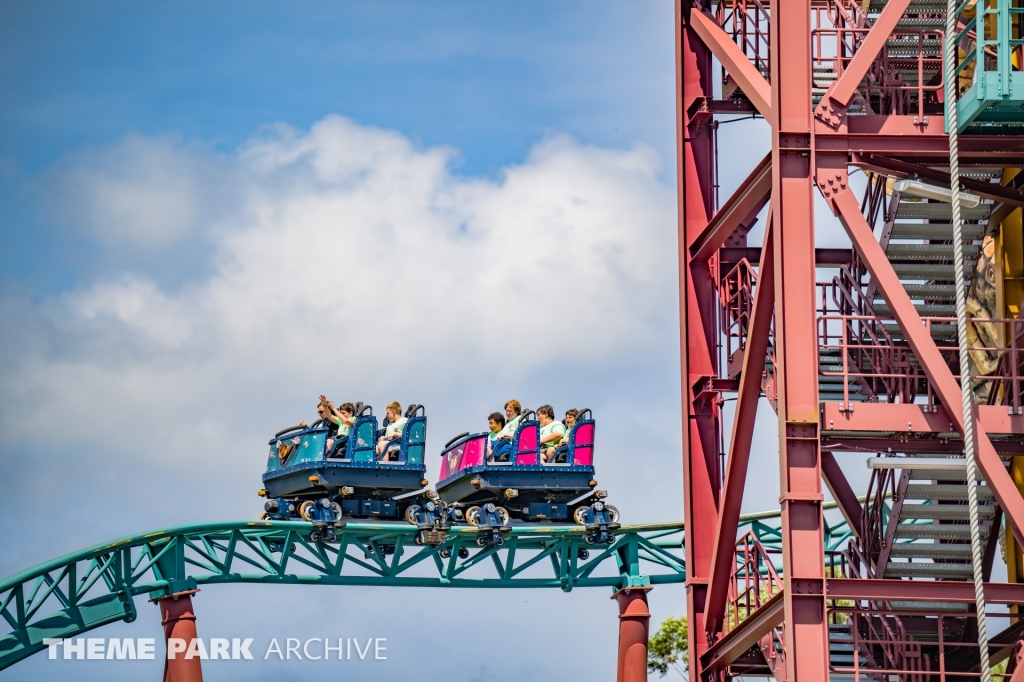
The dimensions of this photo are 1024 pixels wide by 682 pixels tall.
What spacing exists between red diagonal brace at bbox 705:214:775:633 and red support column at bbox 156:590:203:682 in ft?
58.6

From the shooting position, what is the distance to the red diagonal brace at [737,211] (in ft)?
58.1

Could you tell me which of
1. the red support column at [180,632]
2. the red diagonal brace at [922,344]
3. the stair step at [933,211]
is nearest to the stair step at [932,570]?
the red diagonal brace at [922,344]

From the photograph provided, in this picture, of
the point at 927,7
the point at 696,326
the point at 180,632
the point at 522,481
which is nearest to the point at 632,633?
the point at 522,481

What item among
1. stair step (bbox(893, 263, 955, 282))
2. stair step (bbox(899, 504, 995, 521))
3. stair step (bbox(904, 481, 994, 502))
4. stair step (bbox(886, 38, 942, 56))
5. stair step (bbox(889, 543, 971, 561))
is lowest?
stair step (bbox(889, 543, 971, 561))

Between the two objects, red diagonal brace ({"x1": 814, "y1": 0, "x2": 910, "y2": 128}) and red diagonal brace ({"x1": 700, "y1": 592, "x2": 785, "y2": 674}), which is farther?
red diagonal brace ({"x1": 700, "y1": 592, "x2": 785, "y2": 674})

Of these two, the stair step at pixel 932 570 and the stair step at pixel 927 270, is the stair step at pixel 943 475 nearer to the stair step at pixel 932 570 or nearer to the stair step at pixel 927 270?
the stair step at pixel 932 570

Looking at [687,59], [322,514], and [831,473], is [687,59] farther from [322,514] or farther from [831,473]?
[322,514]

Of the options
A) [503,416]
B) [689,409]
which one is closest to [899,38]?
[689,409]

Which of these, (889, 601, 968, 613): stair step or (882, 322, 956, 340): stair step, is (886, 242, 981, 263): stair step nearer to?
(882, 322, 956, 340): stair step

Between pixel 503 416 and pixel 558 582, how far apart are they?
7.15 meters

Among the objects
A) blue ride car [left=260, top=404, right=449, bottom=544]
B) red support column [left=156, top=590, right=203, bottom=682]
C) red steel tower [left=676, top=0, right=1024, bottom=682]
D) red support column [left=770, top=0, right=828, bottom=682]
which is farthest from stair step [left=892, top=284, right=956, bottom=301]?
red support column [left=156, top=590, right=203, bottom=682]

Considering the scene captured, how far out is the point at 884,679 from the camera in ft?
59.5

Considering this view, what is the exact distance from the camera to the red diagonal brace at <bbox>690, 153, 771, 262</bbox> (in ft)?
58.1

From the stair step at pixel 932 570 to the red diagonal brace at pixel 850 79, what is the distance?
4.98 m
